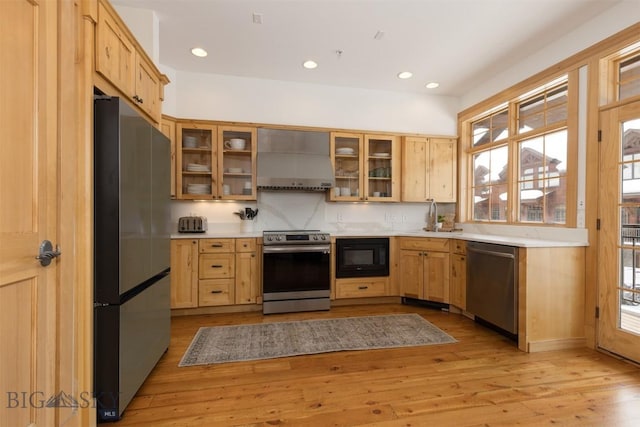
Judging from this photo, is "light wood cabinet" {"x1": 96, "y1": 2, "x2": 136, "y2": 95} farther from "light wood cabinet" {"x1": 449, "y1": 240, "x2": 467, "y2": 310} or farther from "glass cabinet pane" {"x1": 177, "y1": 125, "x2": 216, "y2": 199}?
"light wood cabinet" {"x1": 449, "y1": 240, "x2": 467, "y2": 310}

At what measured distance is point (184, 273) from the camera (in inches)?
136

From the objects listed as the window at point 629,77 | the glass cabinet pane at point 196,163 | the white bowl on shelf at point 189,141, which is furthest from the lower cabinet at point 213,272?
the window at point 629,77

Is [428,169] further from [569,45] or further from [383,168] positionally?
[569,45]

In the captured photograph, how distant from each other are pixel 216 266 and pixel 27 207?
2.36m

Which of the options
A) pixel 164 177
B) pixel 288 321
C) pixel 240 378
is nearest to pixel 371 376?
pixel 240 378

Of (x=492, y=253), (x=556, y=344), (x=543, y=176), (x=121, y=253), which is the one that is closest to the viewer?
(x=121, y=253)

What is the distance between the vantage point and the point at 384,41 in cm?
311

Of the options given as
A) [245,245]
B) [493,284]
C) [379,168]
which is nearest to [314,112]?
[379,168]

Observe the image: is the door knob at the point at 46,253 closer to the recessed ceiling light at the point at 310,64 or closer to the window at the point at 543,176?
the recessed ceiling light at the point at 310,64

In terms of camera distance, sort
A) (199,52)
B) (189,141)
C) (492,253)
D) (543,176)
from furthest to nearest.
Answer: (189,141) → (199,52) → (543,176) → (492,253)

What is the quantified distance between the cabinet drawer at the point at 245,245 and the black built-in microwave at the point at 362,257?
3.55ft

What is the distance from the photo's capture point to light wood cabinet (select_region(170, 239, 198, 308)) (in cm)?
342

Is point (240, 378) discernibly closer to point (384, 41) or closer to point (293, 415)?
point (293, 415)

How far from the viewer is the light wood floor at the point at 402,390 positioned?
68.3 inches
